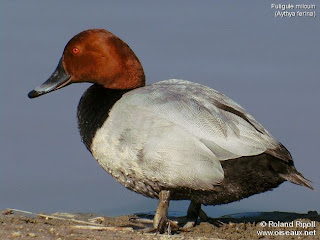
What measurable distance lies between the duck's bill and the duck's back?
0.49 metres

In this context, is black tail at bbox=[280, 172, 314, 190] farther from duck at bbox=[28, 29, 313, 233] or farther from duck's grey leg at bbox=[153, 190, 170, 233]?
duck's grey leg at bbox=[153, 190, 170, 233]

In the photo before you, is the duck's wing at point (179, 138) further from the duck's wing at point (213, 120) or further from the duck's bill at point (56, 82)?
the duck's bill at point (56, 82)

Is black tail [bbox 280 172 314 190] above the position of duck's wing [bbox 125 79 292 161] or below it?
below

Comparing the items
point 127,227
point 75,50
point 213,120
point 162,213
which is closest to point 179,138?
point 213,120

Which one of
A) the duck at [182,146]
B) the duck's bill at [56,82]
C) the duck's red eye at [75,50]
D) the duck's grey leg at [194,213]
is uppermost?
the duck's red eye at [75,50]

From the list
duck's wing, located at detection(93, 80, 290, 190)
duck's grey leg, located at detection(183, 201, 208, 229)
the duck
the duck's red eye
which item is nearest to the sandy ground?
duck's grey leg, located at detection(183, 201, 208, 229)

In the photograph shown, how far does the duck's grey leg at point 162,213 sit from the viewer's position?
4.05m

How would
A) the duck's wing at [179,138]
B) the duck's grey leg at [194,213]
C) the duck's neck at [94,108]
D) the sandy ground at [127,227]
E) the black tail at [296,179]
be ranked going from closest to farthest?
the sandy ground at [127,227]
the duck's wing at [179,138]
the black tail at [296,179]
the duck's neck at [94,108]
the duck's grey leg at [194,213]

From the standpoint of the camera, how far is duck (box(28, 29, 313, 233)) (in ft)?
12.8

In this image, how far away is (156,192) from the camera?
410cm

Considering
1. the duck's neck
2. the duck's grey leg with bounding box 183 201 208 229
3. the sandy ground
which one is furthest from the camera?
the duck's grey leg with bounding box 183 201 208 229

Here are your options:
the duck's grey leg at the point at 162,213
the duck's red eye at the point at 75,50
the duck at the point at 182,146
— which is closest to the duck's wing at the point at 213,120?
the duck at the point at 182,146

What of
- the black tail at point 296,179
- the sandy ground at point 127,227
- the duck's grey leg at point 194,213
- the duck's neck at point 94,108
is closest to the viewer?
the sandy ground at point 127,227

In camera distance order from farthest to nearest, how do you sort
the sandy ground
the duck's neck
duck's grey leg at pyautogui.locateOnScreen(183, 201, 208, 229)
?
duck's grey leg at pyautogui.locateOnScreen(183, 201, 208, 229) → the duck's neck → the sandy ground
